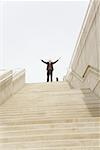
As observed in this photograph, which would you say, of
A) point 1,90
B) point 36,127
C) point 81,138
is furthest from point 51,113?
point 1,90

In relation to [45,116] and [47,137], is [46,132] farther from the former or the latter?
[45,116]

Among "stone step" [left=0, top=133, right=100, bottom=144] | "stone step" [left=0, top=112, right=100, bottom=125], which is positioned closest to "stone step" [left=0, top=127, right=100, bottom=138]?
"stone step" [left=0, top=133, right=100, bottom=144]

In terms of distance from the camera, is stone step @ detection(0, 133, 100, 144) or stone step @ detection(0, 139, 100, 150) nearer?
→ stone step @ detection(0, 139, 100, 150)

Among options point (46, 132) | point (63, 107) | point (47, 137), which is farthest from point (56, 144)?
point (63, 107)

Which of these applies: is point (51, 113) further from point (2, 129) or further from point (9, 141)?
point (9, 141)

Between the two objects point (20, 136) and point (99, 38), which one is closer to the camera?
point (20, 136)

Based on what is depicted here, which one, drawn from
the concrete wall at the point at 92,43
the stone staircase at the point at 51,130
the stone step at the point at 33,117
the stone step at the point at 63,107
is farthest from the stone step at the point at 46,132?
the concrete wall at the point at 92,43

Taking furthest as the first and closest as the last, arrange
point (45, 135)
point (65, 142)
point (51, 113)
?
point (51, 113) < point (45, 135) < point (65, 142)

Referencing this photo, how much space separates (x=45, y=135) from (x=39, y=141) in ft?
0.74

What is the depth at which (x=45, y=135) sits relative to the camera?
13.3 feet

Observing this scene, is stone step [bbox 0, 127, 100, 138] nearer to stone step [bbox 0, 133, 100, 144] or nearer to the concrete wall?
stone step [bbox 0, 133, 100, 144]

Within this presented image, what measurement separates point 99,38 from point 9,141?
11.9ft

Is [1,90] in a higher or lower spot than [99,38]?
lower

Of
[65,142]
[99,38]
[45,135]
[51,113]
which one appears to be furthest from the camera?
[99,38]
